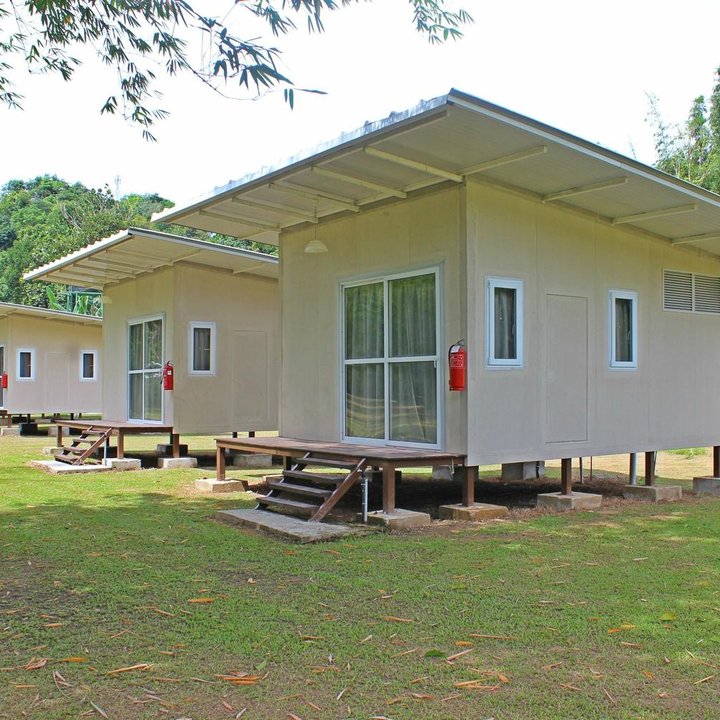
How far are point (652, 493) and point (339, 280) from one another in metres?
4.13

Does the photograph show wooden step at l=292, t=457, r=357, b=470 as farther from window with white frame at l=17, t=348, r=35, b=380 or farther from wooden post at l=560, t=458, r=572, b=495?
window with white frame at l=17, t=348, r=35, b=380

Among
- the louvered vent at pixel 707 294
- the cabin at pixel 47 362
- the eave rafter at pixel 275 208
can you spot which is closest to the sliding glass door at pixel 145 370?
the eave rafter at pixel 275 208

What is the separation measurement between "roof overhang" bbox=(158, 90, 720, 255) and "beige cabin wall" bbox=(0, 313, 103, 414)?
11.5 meters

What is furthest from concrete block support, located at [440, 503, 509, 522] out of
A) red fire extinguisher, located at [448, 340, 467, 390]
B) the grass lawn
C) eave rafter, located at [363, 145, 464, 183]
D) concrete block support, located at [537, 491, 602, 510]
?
eave rafter, located at [363, 145, 464, 183]

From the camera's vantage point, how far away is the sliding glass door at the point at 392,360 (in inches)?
291

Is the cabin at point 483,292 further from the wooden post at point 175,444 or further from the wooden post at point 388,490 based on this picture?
the wooden post at point 175,444

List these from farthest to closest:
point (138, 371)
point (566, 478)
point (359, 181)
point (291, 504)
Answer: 1. point (138, 371)
2. point (566, 478)
3. point (359, 181)
4. point (291, 504)

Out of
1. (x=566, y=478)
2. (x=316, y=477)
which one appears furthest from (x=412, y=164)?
(x=566, y=478)

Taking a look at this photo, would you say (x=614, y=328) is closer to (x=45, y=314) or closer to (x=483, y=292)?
(x=483, y=292)

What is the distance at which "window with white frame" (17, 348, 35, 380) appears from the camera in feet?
62.1

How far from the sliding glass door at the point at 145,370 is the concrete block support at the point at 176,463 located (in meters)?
0.86

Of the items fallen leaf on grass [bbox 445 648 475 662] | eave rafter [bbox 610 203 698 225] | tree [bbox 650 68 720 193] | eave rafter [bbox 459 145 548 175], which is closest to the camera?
fallen leaf on grass [bbox 445 648 475 662]

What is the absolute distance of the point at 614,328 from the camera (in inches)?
330

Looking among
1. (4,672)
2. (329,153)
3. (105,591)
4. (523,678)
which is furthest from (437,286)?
(4,672)
